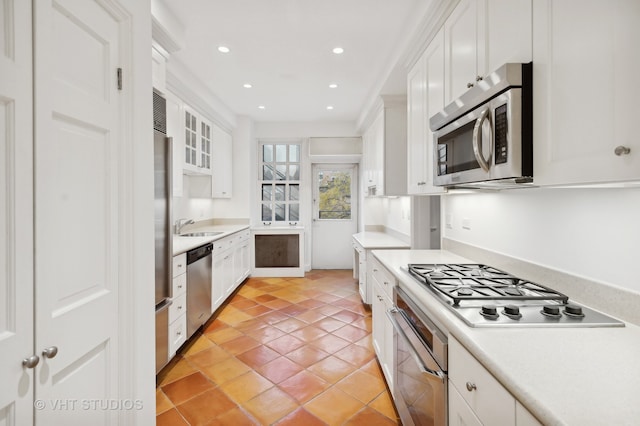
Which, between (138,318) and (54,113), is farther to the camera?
(138,318)

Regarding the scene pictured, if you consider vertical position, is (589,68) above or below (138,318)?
above

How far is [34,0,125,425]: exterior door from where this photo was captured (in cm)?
89

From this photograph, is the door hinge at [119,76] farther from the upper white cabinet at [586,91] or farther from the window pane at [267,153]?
the window pane at [267,153]

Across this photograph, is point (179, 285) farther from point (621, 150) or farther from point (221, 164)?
point (621, 150)

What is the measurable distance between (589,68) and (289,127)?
5.03 meters

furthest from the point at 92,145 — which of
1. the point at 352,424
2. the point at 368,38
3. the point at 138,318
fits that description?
the point at 368,38

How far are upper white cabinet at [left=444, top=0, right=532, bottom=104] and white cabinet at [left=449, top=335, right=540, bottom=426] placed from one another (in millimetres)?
1070

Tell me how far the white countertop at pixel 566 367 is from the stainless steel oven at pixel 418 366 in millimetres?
153

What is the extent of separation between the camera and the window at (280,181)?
18.8 ft

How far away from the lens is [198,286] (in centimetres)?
296

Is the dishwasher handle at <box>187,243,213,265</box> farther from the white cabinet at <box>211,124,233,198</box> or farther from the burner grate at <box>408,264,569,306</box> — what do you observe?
the burner grate at <box>408,264,569,306</box>

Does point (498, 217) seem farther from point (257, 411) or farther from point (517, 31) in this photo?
point (257, 411)

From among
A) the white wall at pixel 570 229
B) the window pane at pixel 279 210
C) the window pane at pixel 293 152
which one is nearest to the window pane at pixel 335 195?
the window pane at pixel 293 152

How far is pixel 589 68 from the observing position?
2.86 ft
